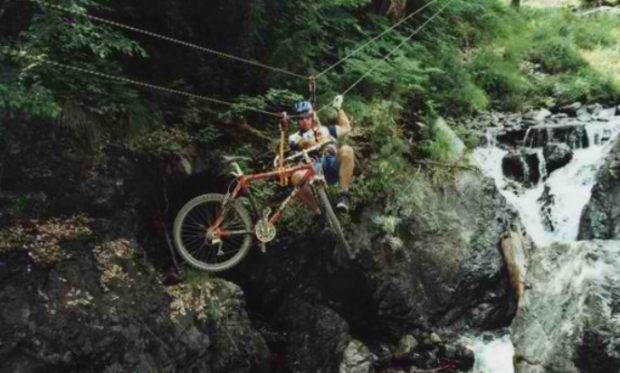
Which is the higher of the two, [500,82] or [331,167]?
[500,82]

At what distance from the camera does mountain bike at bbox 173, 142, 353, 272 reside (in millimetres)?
7531

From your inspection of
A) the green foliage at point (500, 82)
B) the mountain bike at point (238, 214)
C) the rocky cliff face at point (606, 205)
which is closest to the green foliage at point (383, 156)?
the mountain bike at point (238, 214)

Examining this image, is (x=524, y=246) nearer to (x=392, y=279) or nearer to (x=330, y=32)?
(x=392, y=279)

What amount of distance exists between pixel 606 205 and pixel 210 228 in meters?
6.34

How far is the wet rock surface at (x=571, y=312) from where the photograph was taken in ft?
20.2

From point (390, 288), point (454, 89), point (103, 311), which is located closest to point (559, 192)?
point (454, 89)

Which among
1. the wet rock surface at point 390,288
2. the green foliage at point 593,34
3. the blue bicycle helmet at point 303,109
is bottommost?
the wet rock surface at point 390,288

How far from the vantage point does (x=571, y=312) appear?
6508mm

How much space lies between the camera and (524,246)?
32.3 feet

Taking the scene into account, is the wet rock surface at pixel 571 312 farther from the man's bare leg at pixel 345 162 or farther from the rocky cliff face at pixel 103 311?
the rocky cliff face at pixel 103 311

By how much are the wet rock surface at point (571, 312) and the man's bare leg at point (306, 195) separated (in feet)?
9.76

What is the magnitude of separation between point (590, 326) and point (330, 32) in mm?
7161

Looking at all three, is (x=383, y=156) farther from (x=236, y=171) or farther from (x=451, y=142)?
(x=236, y=171)

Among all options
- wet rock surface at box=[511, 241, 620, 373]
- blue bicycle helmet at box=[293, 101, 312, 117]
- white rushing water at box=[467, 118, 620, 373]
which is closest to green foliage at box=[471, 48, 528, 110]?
white rushing water at box=[467, 118, 620, 373]
